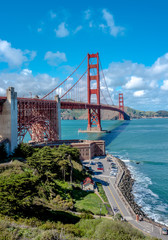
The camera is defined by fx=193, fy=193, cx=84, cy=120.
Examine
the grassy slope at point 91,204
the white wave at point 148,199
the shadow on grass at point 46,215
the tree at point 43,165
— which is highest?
the tree at point 43,165

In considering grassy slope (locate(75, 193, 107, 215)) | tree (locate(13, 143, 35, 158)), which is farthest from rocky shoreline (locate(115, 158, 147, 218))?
tree (locate(13, 143, 35, 158))

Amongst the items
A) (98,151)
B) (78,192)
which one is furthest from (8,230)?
(98,151)

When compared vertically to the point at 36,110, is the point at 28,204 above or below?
below

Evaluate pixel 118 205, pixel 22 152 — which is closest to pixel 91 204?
pixel 118 205

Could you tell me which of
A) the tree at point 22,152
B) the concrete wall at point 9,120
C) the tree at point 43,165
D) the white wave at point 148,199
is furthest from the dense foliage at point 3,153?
the white wave at point 148,199

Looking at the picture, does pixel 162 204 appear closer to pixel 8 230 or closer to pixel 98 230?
pixel 98 230

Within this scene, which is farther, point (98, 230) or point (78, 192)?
point (78, 192)

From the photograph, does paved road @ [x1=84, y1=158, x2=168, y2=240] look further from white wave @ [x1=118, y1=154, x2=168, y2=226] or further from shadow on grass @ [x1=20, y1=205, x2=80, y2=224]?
shadow on grass @ [x1=20, y1=205, x2=80, y2=224]

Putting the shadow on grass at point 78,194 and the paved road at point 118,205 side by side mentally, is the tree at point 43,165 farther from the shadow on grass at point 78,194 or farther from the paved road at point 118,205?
the paved road at point 118,205
